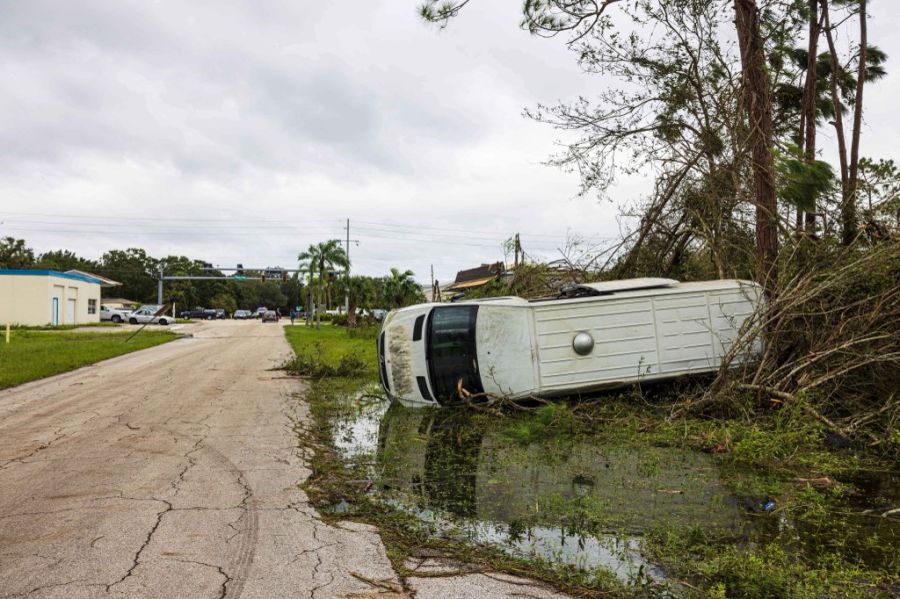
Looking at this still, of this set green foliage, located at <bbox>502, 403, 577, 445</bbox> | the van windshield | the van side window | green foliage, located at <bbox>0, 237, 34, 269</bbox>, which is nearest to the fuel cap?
green foliage, located at <bbox>502, 403, 577, 445</bbox>

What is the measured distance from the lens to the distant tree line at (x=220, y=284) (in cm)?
6006

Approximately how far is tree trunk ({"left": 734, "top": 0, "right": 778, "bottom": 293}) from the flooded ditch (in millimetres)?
5365

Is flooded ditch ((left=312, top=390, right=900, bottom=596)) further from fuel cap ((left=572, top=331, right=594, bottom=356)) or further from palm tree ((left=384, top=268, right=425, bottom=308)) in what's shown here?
palm tree ((left=384, top=268, right=425, bottom=308))

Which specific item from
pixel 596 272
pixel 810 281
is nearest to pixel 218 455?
pixel 810 281

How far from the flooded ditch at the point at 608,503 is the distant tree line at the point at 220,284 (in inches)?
1607

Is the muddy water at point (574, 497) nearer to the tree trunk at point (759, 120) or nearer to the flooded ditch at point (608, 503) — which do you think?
the flooded ditch at point (608, 503)

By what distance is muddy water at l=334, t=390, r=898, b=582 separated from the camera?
15.4 ft

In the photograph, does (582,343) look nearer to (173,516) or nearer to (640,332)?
(640,332)

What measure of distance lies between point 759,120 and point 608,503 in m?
8.88

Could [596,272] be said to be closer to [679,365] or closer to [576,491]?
[679,365]

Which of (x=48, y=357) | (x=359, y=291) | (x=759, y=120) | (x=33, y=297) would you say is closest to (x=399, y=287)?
(x=359, y=291)

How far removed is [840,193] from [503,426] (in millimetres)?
6577

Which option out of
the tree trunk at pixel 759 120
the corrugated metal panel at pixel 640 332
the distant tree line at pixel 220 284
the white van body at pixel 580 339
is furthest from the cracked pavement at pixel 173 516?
the distant tree line at pixel 220 284

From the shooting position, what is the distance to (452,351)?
10.3 meters
